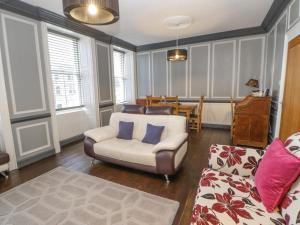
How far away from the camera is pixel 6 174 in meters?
2.58

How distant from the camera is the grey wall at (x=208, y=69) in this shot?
4441mm

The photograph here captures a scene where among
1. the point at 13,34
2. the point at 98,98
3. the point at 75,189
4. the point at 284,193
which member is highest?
the point at 13,34

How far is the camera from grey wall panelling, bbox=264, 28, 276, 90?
11.8 feet

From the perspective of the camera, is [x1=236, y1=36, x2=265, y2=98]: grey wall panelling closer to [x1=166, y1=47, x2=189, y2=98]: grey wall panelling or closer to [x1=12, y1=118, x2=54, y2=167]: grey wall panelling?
[x1=166, y1=47, x2=189, y2=98]: grey wall panelling

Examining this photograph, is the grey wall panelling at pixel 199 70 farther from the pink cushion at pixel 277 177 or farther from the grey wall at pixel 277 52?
the pink cushion at pixel 277 177

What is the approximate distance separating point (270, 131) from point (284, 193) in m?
2.88

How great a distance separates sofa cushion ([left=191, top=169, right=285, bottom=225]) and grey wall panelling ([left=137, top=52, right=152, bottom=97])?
4728mm

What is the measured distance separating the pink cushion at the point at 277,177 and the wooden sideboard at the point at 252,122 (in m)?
2.33

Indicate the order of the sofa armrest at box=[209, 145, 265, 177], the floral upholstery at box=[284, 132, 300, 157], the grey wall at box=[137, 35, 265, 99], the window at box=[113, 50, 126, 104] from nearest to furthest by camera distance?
the floral upholstery at box=[284, 132, 300, 157]
the sofa armrest at box=[209, 145, 265, 177]
the grey wall at box=[137, 35, 265, 99]
the window at box=[113, 50, 126, 104]

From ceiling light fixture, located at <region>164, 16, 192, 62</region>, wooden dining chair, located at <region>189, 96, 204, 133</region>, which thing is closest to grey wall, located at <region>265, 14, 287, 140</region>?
wooden dining chair, located at <region>189, 96, 204, 133</region>

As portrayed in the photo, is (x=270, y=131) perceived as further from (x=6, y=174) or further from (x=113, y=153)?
(x=6, y=174)

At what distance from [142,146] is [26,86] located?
7.22ft

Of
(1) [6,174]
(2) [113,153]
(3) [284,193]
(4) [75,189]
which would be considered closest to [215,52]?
(2) [113,153]

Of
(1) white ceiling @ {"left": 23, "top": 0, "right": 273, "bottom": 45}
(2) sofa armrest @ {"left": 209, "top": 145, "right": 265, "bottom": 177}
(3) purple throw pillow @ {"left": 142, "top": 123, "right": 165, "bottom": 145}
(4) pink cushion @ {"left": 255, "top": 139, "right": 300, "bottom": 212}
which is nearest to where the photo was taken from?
(4) pink cushion @ {"left": 255, "top": 139, "right": 300, "bottom": 212}
